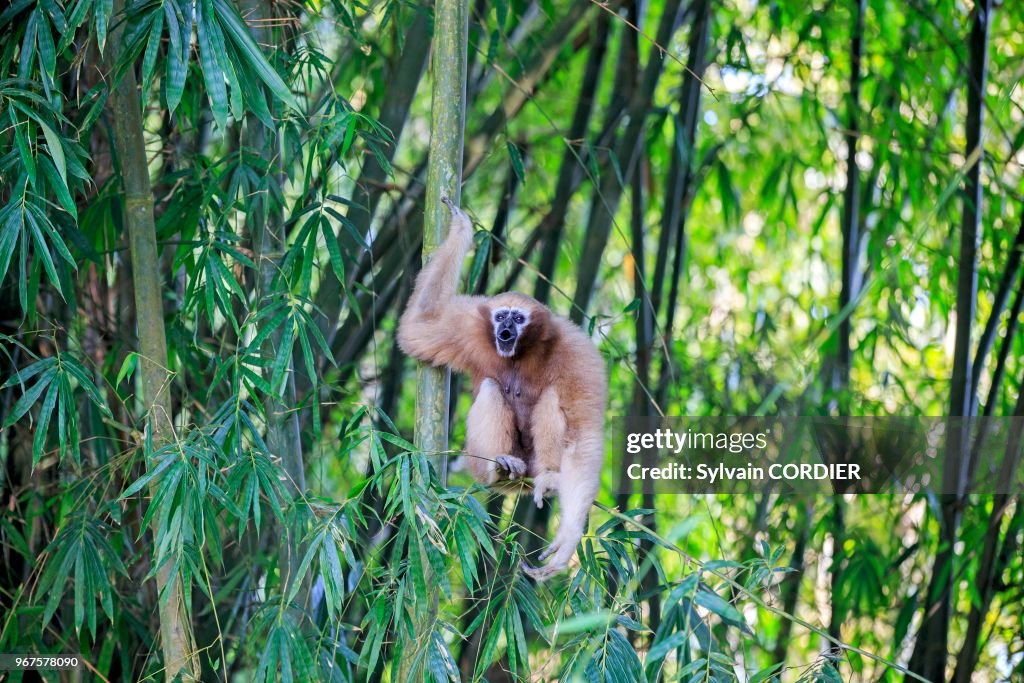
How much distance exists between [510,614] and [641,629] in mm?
347

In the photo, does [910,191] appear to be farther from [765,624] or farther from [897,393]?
[765,624]

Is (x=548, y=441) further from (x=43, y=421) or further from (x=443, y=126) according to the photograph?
(x=43, y=421)

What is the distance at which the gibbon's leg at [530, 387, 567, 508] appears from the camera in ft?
10.0

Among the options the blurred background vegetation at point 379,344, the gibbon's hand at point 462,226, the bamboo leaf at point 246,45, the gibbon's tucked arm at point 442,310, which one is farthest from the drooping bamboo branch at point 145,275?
the gibbon's hand at point 462,226

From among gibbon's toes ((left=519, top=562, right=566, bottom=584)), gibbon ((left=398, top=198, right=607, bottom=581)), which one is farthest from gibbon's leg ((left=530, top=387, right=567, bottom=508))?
gibbon's toes ((left=519, top=562, right=566, bottom=584))

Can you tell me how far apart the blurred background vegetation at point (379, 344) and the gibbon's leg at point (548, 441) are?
0.84ft

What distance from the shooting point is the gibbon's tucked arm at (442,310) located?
2.67 metres

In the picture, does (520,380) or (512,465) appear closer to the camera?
(512,465)

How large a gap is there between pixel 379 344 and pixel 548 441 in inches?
64.4

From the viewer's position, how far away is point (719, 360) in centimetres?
539

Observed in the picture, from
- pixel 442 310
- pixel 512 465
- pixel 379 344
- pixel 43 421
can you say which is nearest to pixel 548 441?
pixel 512 465

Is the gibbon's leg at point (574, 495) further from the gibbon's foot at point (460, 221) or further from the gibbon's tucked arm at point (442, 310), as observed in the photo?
the gibbon's foot at point (460, 221)

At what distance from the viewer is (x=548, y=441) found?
3.13 meters

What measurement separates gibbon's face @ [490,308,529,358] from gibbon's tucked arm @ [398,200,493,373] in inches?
2.9
